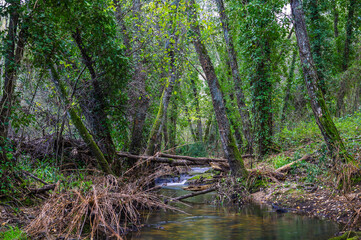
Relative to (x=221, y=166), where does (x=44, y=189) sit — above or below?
below

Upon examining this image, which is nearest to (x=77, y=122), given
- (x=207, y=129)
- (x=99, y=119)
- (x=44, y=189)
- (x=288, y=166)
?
(x=99, y=119)

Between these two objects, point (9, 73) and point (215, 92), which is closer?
point (9, 73)

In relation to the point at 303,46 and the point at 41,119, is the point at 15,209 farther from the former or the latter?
the point at 303,46

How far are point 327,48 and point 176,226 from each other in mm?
15868

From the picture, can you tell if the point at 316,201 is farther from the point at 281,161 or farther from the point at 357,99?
the point at 357,99

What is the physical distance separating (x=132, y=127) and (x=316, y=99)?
8.73 metres

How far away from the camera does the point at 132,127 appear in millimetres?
14414

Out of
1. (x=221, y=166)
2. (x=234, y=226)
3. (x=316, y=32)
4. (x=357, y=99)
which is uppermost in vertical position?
(x=316, y=32)

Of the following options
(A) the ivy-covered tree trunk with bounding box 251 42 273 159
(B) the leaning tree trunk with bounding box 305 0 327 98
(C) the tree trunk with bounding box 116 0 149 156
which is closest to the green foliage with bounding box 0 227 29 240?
(C) the tree trunk with bounding box 116 0 149 156

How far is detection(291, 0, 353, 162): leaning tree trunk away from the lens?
786 centimetres

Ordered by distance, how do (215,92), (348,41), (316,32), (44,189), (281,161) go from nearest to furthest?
(44,189), (215,92), (281,161), (316,32), (348,41)

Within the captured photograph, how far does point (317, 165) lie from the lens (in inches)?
381

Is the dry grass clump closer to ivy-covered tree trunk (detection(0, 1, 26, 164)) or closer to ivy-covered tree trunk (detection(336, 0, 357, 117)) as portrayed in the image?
ivy-covered tree trunk (detection(0, 1, 26, 164))

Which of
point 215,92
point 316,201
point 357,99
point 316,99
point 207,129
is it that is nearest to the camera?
point 316,99
